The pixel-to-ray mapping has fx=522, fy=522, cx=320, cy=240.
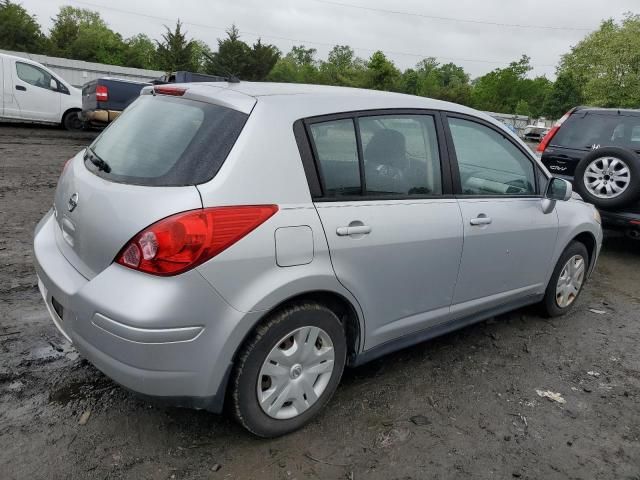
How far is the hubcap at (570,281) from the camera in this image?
13.8 feet

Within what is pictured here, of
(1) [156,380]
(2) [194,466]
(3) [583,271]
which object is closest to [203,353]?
(1) [156,380]

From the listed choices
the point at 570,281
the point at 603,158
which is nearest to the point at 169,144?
the point at 570,281

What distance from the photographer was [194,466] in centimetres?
236

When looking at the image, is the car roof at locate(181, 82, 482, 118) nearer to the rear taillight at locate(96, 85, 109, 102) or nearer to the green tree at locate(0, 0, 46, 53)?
the rear taillight at locate(96, 85, 109, 102)

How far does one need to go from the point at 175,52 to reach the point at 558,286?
1787 inches

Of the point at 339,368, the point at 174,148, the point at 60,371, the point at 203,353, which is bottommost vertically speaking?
the point at 60,371

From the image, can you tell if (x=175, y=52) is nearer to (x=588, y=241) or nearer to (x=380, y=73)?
(x=380, y=73)

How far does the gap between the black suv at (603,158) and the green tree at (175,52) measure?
41274mm

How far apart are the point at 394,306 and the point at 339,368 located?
0.45 metres

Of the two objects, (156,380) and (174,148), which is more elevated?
(174,148)

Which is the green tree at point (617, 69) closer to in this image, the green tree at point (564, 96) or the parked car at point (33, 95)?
the green tree at point (564, 96)

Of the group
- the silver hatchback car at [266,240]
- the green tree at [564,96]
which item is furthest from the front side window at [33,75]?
the green tree at [564,96]

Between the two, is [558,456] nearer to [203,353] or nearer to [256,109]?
[203,353]

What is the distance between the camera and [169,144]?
244cm
